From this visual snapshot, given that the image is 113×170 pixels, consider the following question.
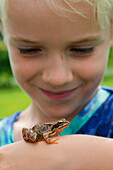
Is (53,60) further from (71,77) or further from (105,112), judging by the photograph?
(105,112)

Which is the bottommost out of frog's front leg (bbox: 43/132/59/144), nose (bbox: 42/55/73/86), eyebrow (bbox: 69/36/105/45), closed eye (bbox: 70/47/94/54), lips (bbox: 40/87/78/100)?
frog's front leg (bbox: 43/132/59/144)

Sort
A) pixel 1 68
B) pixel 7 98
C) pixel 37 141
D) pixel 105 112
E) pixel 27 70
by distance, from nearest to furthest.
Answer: pixel 37 141, pixel 27 70, pixel 105 112, pixel 7 98, pixel 1 68

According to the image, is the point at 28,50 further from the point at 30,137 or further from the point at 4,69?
the point at 4,69

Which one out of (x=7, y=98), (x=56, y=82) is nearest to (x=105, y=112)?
(x=56, y=82)

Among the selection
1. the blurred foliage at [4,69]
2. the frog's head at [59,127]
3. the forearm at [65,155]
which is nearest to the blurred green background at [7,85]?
the blurred foliage at [4,69]

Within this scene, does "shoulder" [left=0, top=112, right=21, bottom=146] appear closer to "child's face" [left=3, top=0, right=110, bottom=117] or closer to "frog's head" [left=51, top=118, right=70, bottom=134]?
"child's face" [left=3, top=0, right=110, bottom=117]

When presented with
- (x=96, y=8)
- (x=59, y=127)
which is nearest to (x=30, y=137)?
(x=59, y=127)

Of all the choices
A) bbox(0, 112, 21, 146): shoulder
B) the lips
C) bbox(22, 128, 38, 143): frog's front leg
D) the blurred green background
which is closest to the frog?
bbox(22, 128, 38, 143): frog's front leg
